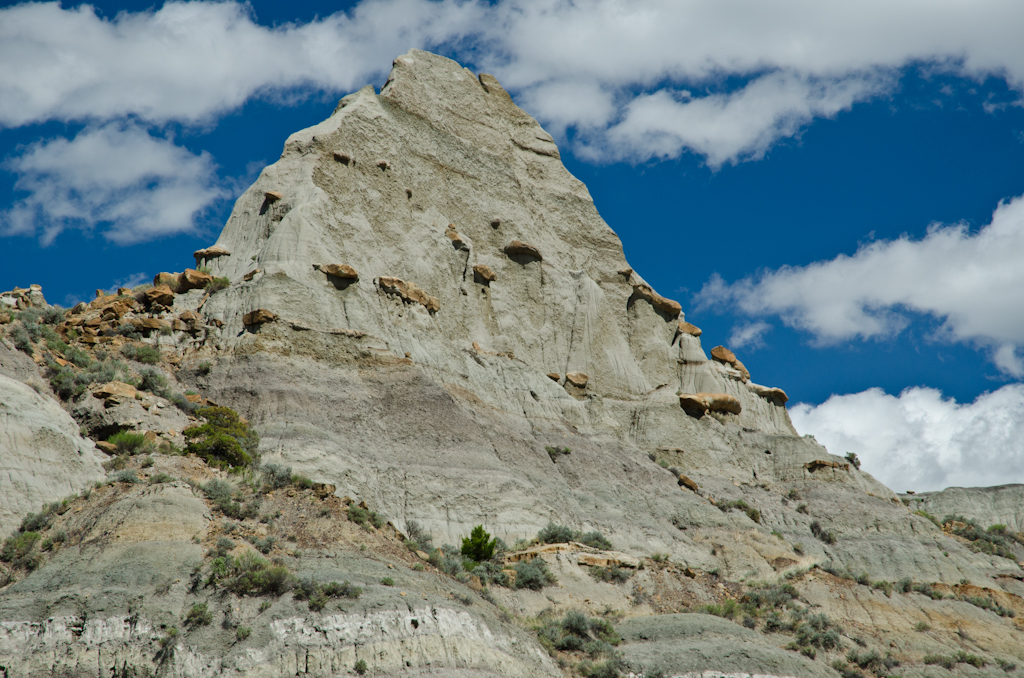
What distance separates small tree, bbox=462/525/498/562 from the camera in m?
30.2

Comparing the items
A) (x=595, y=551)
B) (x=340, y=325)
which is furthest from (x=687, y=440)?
(x=340, y=325)

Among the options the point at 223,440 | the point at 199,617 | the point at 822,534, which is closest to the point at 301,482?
the point at 223,440

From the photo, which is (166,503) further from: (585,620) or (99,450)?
(585,620)

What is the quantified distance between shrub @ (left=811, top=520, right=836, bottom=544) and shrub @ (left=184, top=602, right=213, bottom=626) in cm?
2991

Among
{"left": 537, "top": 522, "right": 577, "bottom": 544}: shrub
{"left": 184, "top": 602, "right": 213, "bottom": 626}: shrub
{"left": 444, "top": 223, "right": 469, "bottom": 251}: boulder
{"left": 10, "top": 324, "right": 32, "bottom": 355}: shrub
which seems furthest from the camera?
{"left": 444, "top": 223, "right": 469, "bottom": 251}: boulder

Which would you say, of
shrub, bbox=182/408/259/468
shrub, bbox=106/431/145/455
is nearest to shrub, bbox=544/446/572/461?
shrub, bbox=182/408/259/468

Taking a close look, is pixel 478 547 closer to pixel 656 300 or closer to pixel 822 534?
pixel 822 534

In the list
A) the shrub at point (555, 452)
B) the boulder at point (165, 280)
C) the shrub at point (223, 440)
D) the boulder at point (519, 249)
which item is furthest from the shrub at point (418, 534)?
the boulder at point (519, 249)

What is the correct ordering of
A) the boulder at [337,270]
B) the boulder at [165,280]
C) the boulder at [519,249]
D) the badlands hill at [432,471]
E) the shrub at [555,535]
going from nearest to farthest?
the badlands hill at [432,471] → the shrub at [555,535] → the boulder at [165,280] → the boulder at [337,270] → the boulder at [519,249]

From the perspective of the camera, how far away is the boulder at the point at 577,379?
154ft

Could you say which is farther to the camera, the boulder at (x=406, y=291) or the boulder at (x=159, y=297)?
the boulder at (x=406, y=291)

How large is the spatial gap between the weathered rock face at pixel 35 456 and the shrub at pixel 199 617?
18.6 ft

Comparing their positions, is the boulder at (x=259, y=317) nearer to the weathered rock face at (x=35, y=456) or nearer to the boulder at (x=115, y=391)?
the boulder at (x=115, y=391)

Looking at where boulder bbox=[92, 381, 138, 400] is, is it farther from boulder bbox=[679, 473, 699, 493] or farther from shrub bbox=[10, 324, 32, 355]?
boulder bbox=[679, 473, 699, 493]
